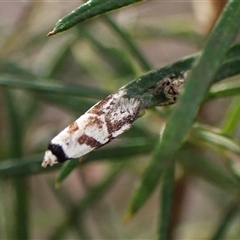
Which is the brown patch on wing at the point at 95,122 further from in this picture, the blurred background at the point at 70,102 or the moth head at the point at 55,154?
the blurred background at the point at 70,102

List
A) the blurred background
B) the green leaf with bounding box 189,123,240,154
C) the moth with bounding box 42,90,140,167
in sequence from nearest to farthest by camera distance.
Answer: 1. the moth with bounding box 42,90,140,167
2. the green leaf with bounding box 189,123,240,154
3. the blurred background

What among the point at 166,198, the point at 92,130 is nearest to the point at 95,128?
the point at 92,130

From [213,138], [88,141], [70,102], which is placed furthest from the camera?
[70,102]

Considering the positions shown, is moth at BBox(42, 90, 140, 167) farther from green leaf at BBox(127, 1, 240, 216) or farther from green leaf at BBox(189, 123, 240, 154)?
green leaf at BBox(189, 123, 240, 154)

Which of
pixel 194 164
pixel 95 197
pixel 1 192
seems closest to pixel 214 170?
pixel 194 164

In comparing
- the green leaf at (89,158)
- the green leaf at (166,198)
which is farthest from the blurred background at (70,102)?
the green leaf at (166,198)

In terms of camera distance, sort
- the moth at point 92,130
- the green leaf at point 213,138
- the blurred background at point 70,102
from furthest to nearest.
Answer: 1. the blurred background at point 70,102
2. the green leaf at point 213,138
3. the moth at point 92,130

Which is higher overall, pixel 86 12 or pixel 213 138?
pixel 86 12

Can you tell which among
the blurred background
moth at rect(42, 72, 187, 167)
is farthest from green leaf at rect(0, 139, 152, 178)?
moth at rect(42, 72, 187, 167)

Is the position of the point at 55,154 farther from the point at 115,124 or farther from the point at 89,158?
the point at 89,158
